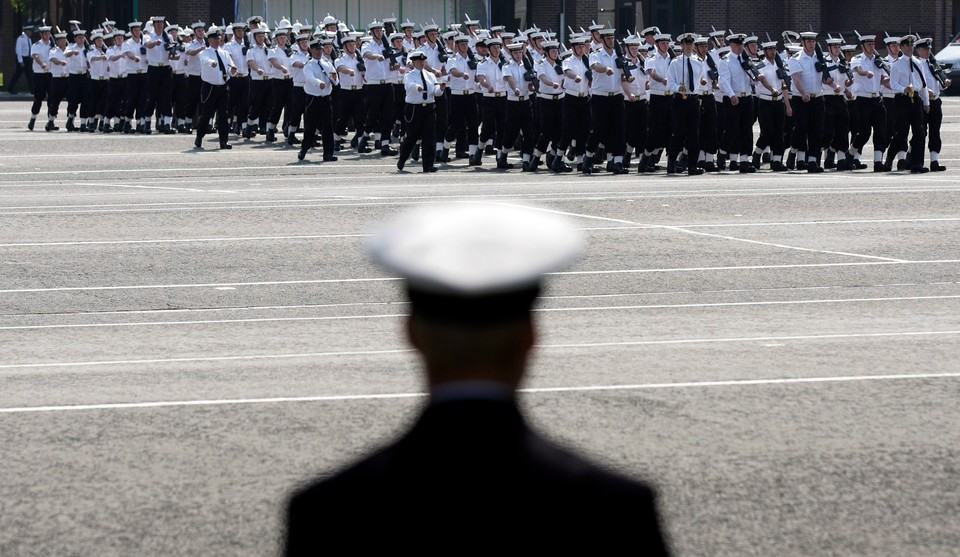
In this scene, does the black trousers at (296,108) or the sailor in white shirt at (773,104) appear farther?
the black trousers at (296,108)

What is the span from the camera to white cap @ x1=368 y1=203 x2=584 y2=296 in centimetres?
195

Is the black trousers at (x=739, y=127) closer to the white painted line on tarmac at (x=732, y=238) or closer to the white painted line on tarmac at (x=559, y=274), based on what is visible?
the white painted line on tarmac at (x=732, y=238)

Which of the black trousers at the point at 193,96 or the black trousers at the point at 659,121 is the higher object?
the black trousers at the point at 193,96

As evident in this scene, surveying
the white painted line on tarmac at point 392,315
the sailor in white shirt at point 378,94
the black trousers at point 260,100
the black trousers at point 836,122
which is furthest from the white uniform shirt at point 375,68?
the white painted line on tarmac at point 392,315

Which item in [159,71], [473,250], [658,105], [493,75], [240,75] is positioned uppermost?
[159,71]

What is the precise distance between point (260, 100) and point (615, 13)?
28692mm

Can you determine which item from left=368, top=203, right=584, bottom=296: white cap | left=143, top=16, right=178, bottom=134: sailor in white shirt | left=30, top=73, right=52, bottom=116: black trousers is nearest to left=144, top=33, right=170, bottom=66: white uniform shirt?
left=143, top=16, right=178, bottom=134: sailor in white shirt

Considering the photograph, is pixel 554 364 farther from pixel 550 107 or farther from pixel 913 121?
pixel 550 107

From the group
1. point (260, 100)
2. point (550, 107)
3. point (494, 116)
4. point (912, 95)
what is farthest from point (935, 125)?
point (260, 100)

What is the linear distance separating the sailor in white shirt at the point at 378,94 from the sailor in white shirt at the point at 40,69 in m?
8.67

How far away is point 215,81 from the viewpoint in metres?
29.2

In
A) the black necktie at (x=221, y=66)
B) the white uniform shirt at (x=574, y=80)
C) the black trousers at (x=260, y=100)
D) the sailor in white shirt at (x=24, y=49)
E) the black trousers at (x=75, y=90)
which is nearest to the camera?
the white uniform shirt at (x=574, y=80)

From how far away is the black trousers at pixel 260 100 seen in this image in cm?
3048

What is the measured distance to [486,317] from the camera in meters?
2.01
